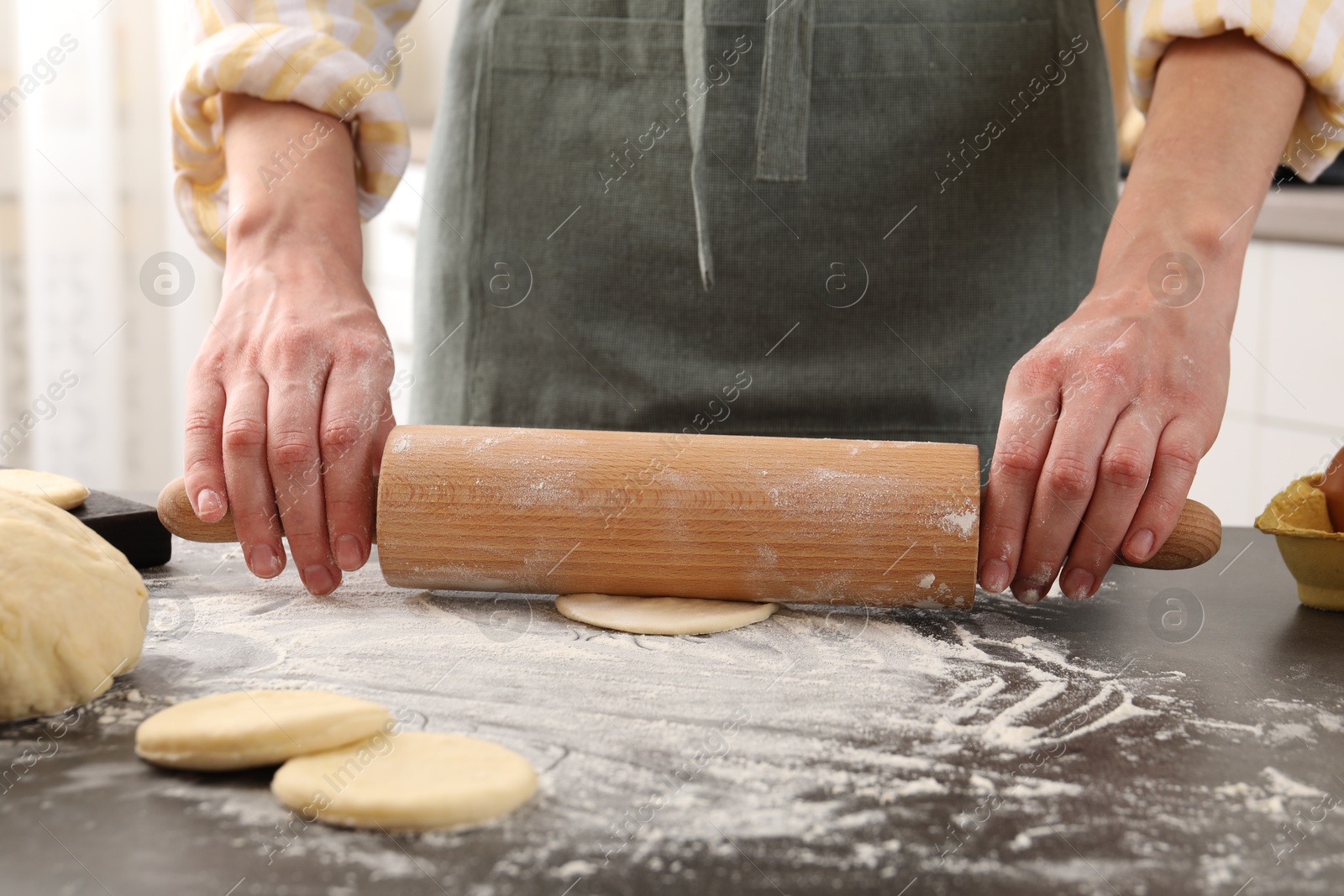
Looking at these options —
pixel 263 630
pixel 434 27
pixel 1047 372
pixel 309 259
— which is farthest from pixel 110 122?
pixel 1047 372

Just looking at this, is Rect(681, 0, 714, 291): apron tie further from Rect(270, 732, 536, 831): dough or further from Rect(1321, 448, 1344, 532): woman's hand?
Rect(270, 732, 536, 831): dough

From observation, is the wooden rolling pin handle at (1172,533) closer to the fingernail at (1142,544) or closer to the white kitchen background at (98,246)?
the fingernail at (1142,544)

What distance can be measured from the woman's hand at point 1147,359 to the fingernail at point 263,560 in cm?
59

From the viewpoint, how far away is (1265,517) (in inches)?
40.2

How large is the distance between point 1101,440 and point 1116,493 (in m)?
0.04

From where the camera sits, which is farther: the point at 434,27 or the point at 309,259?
the point at 434,27

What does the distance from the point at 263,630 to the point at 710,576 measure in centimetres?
35

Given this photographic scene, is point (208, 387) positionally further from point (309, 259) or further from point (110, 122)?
point (110, 122)

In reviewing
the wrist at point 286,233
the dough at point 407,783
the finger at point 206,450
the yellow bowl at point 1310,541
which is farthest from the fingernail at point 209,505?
the yellow bowl at point 1310,541

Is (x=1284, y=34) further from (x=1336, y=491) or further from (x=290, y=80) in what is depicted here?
(x=290, y=80)

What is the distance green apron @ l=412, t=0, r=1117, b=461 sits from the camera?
1312mm

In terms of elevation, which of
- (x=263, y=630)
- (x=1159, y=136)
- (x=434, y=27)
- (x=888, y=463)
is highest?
(x=434, y=27)

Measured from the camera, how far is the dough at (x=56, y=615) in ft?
2.43

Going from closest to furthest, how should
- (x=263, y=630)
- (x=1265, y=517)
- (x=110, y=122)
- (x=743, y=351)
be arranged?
(x=263, y=630) → (x=1265, y=517) → (x=743, y=351) → (x=110, y=122)
